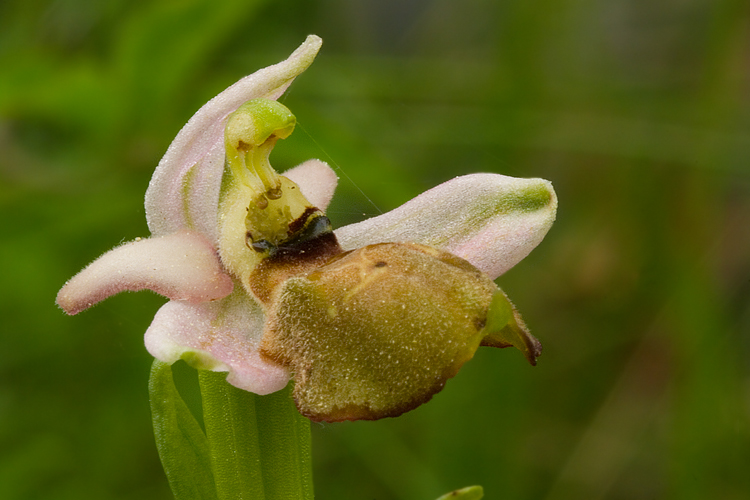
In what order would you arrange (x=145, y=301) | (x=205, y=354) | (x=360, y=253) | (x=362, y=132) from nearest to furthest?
(x=205, y=354) → (x=360, y=253) → (x=145, y=301) → (x=362, y=132)

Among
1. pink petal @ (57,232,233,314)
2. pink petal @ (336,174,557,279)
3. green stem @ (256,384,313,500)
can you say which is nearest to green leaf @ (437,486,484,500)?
green stem @ (256,384,313,500)

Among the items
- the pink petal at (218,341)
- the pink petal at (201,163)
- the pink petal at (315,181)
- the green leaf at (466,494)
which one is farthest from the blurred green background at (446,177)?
the green leaf at (466,494)

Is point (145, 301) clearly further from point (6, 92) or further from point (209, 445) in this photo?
point (209, 445)

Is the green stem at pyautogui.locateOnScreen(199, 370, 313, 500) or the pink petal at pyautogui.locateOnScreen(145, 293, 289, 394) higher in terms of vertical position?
the pink petal at pyautogui.locateOnScreen(145, 293, 289, 394)

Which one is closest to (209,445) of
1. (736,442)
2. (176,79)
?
(176,79)

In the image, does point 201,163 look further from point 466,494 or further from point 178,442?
point 466,494

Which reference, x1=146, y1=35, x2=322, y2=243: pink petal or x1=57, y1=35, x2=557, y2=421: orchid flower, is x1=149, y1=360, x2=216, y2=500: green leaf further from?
x1=146, y1=35, x2=322, y2=243: pink petal

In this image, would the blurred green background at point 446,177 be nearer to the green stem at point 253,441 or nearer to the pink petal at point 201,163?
the pink petal at point 201,163
